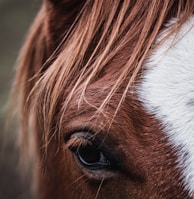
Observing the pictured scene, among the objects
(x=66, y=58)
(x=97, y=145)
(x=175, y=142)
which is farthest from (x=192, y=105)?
(x=66, y=58)

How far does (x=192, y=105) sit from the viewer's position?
3.24 feet

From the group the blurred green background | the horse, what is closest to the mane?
the horse

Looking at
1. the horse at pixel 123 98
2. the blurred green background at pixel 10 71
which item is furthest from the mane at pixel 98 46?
the blurred green background at pixel 10 71

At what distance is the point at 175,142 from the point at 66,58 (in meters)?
0.38

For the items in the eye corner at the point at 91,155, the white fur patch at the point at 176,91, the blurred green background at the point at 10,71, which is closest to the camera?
the white fur patch at the point at 176,91

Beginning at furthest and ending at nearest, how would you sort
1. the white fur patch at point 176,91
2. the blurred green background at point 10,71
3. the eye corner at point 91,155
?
the blurred green background at point 10,71 < the eye corner at point 91,155 < the white fur patch at point 176,91

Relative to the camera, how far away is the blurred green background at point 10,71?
3064 mm

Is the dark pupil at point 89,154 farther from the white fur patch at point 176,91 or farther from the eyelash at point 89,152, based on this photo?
the white fur patch at point 176,91

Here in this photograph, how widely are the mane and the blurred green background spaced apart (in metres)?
1.31

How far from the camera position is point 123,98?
1.06m

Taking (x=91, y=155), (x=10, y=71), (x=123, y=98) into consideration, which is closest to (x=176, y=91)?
(x=123, y=98)

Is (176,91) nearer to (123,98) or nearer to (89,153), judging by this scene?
(123,98)

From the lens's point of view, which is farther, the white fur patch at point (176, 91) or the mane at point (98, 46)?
the mane at point (98, 46)

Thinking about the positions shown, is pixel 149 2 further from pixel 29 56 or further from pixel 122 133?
pixel 29 56
